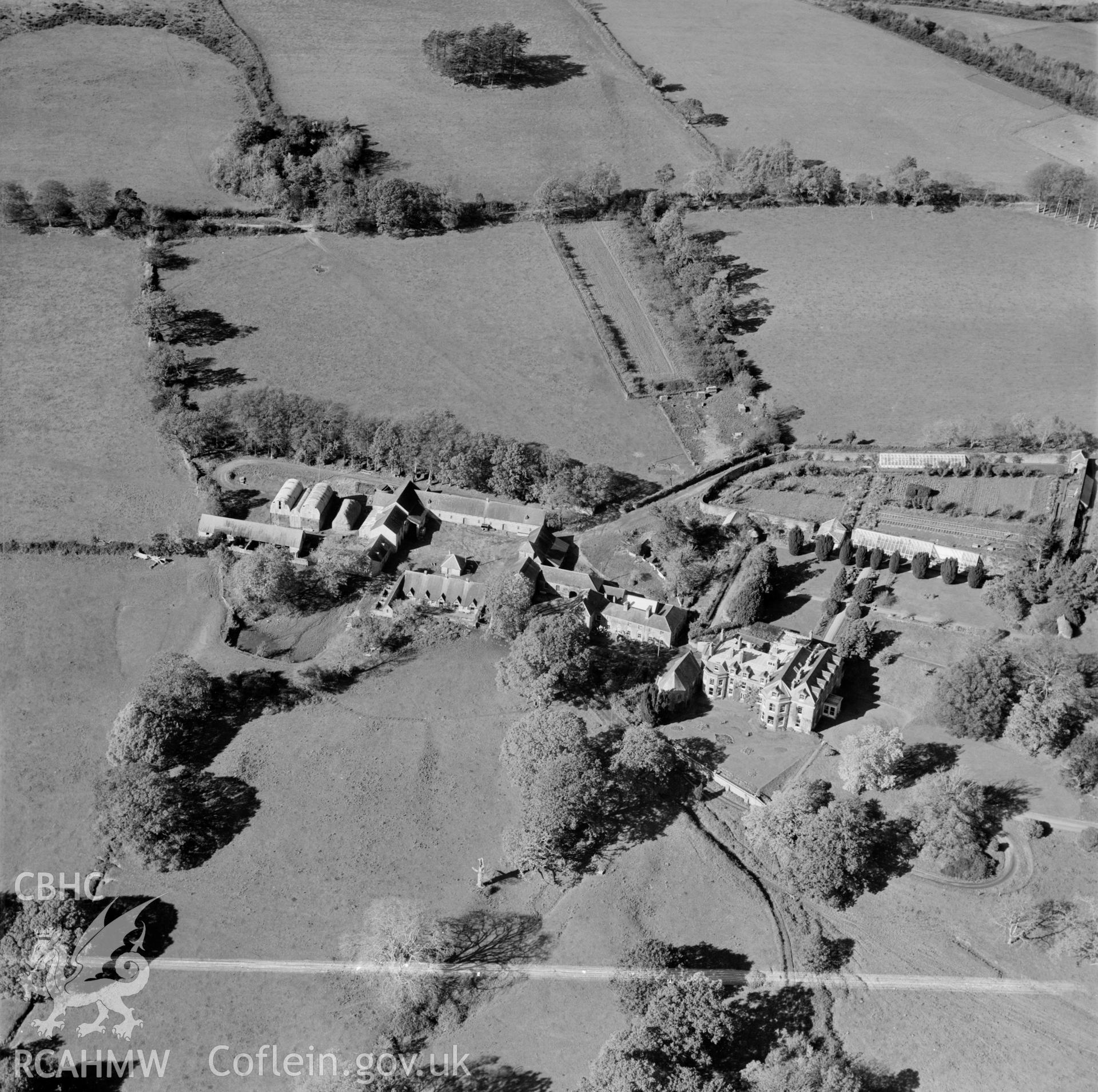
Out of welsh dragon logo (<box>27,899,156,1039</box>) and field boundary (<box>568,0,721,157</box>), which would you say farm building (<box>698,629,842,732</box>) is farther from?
field boundary (<box>568,0,721,157</box>)

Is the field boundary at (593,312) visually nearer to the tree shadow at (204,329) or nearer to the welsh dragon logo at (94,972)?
the tree shadow at (204,329)

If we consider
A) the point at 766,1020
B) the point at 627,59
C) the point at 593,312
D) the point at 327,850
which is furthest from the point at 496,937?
the point at 627,59

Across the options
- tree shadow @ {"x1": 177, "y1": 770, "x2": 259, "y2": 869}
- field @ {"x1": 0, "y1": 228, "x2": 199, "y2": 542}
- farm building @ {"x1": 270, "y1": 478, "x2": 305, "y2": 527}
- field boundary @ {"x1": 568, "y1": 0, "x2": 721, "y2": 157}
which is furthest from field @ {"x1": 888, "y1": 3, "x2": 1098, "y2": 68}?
tree shadow @ {"x1": 177, "y1": 770, "x2": 259, "y2": 869}

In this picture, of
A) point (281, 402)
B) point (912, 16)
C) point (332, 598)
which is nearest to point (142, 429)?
point (281, 402)

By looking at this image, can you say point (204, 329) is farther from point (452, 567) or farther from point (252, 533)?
point (452, 567)

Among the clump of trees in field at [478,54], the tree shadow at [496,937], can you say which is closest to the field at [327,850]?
the tree shadow at [496,937]

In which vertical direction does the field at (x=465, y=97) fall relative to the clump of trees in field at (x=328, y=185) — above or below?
above

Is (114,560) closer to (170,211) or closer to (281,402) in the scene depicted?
(281,402)
